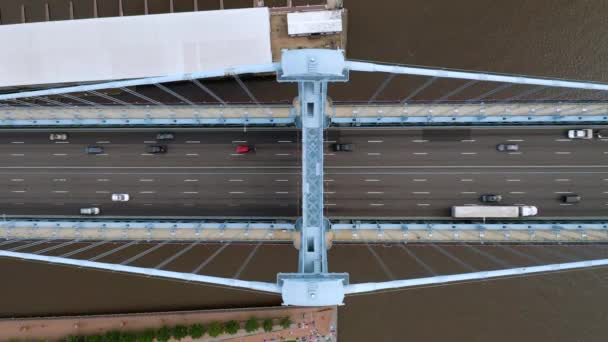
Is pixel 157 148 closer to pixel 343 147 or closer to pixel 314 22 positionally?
pixel 343 147

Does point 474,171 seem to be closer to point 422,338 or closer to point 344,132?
point 344,132

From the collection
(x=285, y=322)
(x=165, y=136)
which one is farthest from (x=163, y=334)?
(x=165, y=136)

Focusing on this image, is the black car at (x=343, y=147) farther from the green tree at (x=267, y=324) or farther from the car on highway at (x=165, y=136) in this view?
the green tree at (x=267, y=324)

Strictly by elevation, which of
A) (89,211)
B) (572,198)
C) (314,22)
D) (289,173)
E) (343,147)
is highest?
(314,22)

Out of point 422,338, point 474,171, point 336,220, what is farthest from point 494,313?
point 336,220

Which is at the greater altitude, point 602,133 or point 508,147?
point 602,133

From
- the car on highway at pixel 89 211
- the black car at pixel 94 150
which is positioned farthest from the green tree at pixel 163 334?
the black car at pixel 94 150

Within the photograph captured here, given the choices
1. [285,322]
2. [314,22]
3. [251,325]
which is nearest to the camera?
[314,22]

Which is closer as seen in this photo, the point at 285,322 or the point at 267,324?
the point at 267,324
